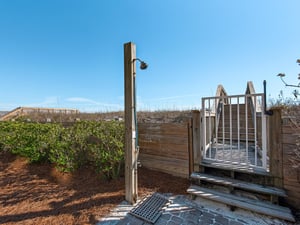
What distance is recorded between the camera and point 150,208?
81.1 inches

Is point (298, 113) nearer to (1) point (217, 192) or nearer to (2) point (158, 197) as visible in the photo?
(1) point (217, 192)

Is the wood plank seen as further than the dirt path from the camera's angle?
Yes

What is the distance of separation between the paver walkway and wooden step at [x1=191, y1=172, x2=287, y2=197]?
1.11 feet

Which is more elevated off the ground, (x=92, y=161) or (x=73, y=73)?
(x=73, y=73)

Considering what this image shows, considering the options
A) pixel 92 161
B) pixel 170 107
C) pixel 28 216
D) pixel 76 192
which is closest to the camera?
pixel 28 216

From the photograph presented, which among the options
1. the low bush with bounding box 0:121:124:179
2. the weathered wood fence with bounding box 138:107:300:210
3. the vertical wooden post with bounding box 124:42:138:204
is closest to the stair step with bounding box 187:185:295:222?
the weathered wood fence with bounding box 138:107:300:210

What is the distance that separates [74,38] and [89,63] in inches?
45.1

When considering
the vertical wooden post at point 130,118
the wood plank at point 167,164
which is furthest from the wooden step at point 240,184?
the vertical wooden post at point 130,118

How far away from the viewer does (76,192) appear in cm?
245

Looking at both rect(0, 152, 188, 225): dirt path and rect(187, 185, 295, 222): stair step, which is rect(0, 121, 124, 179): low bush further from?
rect(187, 185, 295, 222): stair step

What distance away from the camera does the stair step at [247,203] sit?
1.80m

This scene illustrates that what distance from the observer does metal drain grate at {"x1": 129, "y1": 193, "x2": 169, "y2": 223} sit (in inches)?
73.9

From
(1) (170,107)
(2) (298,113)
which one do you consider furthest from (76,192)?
(1) (170,107)

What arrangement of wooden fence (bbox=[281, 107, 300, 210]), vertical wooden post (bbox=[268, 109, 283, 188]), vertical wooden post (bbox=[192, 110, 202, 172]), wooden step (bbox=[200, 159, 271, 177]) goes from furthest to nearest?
vertical wooden post (bbox=[192, 110, 202, 172]), wooden step (bbox=[200, 159, 271, 177]), vertical wooden post (bbox=[268, 109, 283, 188]), wooden fence (bbox=[281, 107, 300, 210])
